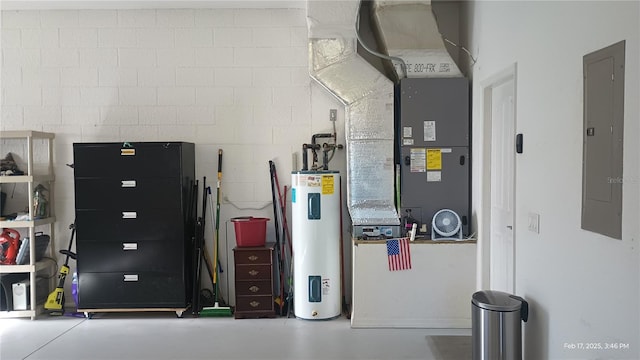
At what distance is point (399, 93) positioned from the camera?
4371mm

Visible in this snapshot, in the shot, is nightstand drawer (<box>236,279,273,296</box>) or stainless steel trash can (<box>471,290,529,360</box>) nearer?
stainless steel trash can (<box>471,290,529,360</box>)

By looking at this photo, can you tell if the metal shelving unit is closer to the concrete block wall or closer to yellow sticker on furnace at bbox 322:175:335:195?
the concrete block wall

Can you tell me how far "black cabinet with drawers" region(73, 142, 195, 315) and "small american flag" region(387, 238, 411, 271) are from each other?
192cm

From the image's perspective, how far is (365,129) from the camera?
436 cm

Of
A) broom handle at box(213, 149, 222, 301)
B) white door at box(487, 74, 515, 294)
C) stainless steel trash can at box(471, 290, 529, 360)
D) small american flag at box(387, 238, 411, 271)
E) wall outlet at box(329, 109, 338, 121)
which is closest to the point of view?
stainless steel trash can at box(471, 290, 529, 360)

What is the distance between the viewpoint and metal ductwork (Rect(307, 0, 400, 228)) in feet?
14.3

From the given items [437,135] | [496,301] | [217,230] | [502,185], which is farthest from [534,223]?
[217,230]

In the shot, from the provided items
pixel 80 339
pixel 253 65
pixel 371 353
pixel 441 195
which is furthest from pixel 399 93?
pixel 80 339

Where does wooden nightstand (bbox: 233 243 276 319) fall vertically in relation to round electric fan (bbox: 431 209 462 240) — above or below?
below

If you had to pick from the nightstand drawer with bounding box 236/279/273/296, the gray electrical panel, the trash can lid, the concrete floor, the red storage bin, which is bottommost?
the concrete floor

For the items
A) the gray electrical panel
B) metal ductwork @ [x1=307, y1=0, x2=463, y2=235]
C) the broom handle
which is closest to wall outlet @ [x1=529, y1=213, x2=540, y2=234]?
the gray electrical panel

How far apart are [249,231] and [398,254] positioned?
4.62ft

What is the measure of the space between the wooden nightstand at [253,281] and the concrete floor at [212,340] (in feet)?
0.37

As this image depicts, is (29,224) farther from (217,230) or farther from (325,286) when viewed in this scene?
(325,286)
